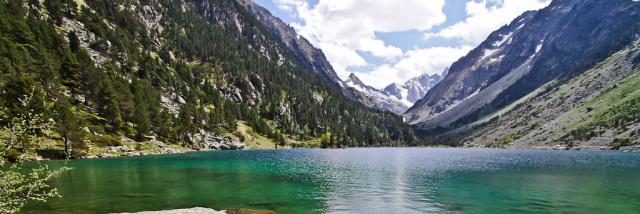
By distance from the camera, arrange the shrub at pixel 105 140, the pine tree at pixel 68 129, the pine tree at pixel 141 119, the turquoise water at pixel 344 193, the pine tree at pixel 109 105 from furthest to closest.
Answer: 1. the pine tree at pixel 141 119
2. the pine tree at pixel 109 105
3. the shrub at pixel 105 140
4. the pine tree at pixel 68 129
5. the turquoise water at pixel 344 193

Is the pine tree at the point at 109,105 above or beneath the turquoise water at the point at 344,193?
above

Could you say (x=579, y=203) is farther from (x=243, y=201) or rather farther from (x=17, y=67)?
(x=17, y=67)

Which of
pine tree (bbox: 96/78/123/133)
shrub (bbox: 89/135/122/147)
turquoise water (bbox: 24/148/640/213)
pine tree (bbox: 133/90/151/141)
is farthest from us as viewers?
pine tree (bbox: 133/90/151/141)

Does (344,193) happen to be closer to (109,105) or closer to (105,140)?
(105,140)

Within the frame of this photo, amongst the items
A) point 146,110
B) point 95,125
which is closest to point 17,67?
point 95,125

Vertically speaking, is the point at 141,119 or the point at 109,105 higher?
the point at 109,105

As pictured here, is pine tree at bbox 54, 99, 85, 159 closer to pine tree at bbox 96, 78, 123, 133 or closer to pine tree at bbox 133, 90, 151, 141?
pine tree at bbox 96, 78, 123, 133

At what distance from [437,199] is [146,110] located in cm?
14606

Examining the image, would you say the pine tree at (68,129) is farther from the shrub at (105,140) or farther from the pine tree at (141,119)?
the pine tree at (141,119)

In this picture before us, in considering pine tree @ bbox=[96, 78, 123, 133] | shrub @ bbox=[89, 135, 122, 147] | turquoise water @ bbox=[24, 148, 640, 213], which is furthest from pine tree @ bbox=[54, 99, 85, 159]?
turquoise water @ bbox=[24, 148, 640, 213]

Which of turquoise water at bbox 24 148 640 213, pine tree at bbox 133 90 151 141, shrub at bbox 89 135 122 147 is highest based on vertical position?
pine tree at bbox 133 90 151 141

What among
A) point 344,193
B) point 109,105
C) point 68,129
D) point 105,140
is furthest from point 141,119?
point 344,193

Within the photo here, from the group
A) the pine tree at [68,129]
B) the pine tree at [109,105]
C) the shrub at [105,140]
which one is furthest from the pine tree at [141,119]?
the pine tree at [68,129]

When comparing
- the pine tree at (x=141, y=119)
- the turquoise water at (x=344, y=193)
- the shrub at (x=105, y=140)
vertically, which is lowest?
the turquoise water at (x=344, y=193)
